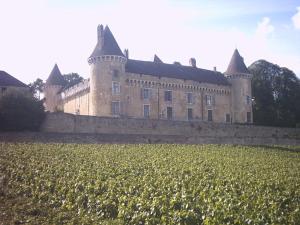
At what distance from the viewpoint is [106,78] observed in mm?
35094

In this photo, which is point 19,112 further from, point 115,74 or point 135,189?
point 135,189

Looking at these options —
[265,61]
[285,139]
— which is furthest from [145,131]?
[265,61]

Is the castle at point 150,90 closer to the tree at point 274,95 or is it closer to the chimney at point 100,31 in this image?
the chimney at point 100,31

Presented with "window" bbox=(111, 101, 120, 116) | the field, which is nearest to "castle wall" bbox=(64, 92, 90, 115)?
"window" bbox=(111, 101, 120, 116)

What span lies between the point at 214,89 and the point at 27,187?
3451cm

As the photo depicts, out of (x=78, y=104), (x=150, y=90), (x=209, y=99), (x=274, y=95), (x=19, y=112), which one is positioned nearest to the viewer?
(x=19, y=112)

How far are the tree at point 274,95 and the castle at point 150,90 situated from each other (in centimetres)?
635

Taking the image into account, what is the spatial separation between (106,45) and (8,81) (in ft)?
29.1

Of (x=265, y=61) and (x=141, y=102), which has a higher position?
(x=265, y=61)

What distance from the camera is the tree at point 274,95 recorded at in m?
51.0

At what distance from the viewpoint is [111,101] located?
35344mm

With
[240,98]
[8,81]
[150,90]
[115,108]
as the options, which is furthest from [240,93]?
[8,81]

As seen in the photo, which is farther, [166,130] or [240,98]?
[240,98]

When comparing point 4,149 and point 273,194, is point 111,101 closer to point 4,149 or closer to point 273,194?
point 4,149
